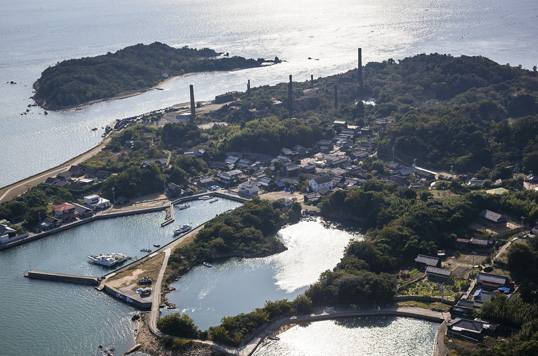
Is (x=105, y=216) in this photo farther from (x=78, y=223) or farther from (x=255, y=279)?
(x=255, y=279)

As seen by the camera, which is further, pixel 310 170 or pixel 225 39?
pixel 225 39

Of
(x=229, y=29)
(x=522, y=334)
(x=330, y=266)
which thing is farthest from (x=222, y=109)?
(x=229, y=29)

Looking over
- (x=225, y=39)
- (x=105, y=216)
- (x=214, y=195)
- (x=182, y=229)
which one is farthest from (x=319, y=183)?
(x=225, y=39)

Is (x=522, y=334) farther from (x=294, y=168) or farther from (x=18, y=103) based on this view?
(x=18, y=103)

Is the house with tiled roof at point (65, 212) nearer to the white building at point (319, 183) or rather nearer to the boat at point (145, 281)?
the boat at point (145, 281)

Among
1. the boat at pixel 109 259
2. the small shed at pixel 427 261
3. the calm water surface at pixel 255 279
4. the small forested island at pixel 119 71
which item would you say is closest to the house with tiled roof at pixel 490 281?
the small shed at pixel 427 261

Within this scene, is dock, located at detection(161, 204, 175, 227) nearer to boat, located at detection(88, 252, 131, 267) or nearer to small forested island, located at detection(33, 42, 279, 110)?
boat, located at detection(88, 252, 131, 267)
